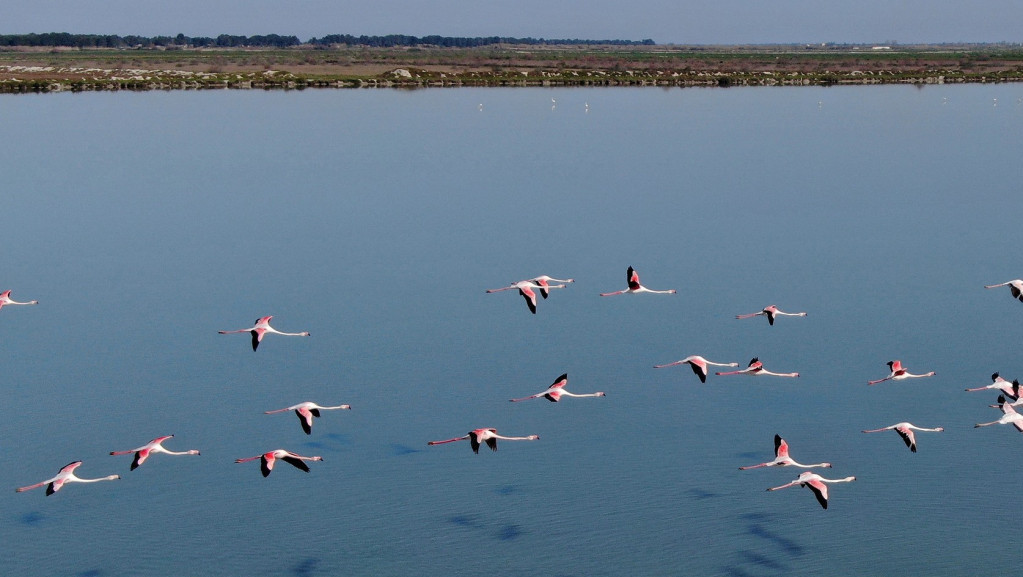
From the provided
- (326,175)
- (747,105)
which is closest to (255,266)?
(326,175)

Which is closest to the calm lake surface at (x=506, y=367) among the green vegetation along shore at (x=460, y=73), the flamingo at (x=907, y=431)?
the flamingo at (x=907, y=431)

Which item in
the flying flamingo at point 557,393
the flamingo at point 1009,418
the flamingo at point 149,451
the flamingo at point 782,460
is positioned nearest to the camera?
the flamingo at point 782,460

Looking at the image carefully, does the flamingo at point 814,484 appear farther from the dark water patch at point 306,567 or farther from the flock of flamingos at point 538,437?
the dark water patch at point 306,567

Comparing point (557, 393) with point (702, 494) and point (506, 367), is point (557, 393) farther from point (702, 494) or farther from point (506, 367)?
point (506, 367)

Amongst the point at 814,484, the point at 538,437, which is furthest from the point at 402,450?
the point at 814,484

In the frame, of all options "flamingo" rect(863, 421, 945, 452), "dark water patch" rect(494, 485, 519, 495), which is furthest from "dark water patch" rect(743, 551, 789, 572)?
"dark water patch" rect(494, 485, 519, 495)

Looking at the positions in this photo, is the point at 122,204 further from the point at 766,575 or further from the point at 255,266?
the point at 766,575
